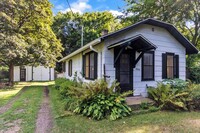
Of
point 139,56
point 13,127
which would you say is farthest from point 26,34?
point 13,127

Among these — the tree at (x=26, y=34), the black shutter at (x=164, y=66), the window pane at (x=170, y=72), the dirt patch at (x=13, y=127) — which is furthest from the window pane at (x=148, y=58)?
the tree at (x=26, y=34)

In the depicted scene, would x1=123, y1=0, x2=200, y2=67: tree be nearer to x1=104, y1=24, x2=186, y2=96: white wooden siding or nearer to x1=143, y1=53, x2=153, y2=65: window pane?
x1=104, y1=24, x2=186, y2=96: white wooden siding

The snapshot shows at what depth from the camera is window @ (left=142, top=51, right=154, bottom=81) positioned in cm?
900

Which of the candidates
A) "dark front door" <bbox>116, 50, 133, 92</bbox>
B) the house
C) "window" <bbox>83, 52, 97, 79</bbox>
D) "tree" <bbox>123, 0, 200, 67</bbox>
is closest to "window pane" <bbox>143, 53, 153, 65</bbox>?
the house

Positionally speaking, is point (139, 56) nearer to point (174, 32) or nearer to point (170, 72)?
point (170, 72)

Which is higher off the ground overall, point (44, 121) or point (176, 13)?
point (176, 13)

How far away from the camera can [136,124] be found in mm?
5590

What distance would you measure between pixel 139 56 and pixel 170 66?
2.73 m

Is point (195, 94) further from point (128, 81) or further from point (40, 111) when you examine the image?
point (40, 111)

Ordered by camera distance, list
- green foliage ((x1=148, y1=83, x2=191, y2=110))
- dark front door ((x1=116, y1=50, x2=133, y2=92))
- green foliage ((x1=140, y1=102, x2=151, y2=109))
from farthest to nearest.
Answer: dark front door ((x1=116, y1=50, x2=133, y2=92))
green foliage ((x1=140, y1=102, x2=151, y2=109))
green foliage ((x1=148, y1=83, x2=191, y2=110))

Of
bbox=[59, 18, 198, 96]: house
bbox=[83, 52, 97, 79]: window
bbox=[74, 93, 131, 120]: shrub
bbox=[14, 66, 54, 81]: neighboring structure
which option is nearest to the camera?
bbox=[74, 93, 131, 120]: shrub

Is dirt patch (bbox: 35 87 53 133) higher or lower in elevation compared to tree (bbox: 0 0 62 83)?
lower

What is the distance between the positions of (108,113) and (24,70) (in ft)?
75.2

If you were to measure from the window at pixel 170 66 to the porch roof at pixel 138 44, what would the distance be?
2.04 meters
